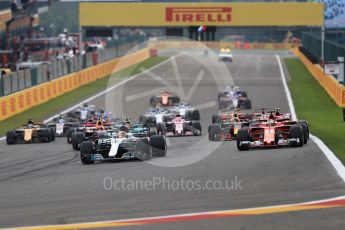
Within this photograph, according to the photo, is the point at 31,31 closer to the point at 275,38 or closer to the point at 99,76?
the point at 99,76

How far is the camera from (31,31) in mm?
99625

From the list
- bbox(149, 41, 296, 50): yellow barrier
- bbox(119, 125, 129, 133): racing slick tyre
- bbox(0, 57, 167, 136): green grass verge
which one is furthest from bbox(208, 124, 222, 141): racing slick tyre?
bbox(149, 41, 296, 50): yellow barrier

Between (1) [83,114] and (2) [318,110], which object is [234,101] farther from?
(1) [83,114]

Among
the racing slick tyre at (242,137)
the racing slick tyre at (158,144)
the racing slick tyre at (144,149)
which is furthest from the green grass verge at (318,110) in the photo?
the racing slick tyre at (144,149)

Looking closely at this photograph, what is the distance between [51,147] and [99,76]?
45968 millimetres

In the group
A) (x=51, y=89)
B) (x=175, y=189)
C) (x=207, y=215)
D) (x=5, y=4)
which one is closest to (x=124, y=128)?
(x=175, y=189)

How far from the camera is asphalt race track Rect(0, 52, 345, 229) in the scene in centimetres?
1418

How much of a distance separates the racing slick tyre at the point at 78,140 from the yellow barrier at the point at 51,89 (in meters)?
15.0

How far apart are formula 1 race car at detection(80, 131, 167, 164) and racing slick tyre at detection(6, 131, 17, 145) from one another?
7.79m

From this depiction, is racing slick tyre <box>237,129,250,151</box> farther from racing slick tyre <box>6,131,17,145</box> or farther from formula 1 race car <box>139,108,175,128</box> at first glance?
racing slick tyre <box>6,131,17,145</box>

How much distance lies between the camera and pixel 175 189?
1731 cm

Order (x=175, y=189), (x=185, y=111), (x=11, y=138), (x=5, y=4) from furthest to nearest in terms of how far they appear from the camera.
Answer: (x=5, y=4) < (x=185, y=111) < (x=11, y=138) < (x=175, y=189)

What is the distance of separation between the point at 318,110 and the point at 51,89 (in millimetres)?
17420

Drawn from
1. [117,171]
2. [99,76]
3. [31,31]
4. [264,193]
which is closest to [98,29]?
[99,76]
